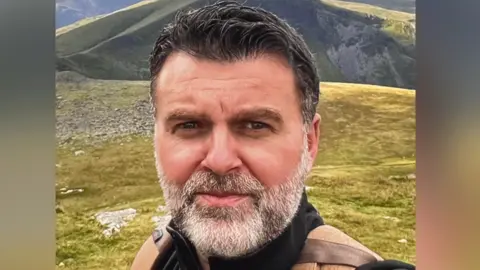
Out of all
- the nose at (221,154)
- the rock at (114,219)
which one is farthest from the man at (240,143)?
the rock at (114,219)

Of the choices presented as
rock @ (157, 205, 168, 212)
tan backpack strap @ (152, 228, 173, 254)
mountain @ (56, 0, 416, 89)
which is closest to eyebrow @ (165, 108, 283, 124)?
mountain @ (56, 0, 416, 89)

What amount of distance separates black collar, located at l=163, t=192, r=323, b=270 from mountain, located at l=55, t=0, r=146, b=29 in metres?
0.90

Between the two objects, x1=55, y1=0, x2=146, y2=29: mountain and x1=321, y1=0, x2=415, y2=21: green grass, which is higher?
x1=321, y1=0, x2=415, y2=21: green grass

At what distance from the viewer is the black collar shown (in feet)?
6.57

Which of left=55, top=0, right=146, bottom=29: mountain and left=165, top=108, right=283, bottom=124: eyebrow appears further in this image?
left=55, top=0, right=146, bottom=29: mountain

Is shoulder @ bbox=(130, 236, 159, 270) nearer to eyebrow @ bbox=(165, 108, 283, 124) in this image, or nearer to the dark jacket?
the dark jacket

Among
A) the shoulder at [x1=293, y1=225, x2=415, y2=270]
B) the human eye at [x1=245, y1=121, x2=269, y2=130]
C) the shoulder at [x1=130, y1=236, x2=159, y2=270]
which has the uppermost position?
the human eye at [x1=245, y1=121, x2=269, y2=130]

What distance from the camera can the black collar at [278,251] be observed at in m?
2.00

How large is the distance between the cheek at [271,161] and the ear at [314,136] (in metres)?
0.07

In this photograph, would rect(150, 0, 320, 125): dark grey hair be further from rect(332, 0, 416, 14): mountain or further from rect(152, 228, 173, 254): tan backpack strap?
rect(152, 228, 173, 254): tan backpack strap

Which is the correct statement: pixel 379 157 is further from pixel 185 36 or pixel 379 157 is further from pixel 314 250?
pixel 185 36

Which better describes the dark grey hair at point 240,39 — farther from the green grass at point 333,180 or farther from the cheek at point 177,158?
the cheek at point 177,158
